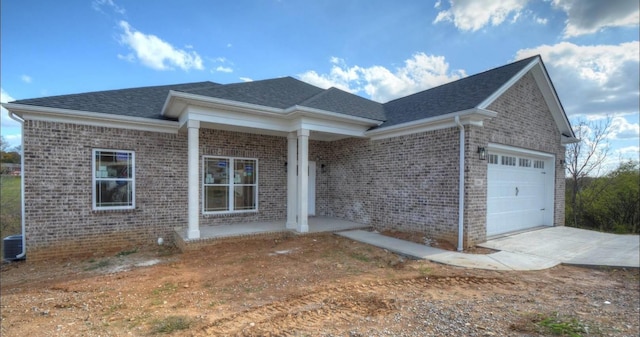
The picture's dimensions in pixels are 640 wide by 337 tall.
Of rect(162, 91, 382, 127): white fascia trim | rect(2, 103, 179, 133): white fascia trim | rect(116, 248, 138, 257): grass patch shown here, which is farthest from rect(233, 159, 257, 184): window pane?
rect(116, 248, 138, 257): grass patch

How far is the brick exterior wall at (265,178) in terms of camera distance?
22.6 feet

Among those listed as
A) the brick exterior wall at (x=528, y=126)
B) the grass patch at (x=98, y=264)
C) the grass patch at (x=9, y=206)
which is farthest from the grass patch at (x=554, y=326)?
the grass patch at (x=9, y=206)

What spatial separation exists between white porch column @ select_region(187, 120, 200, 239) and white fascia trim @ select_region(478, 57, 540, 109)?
6836mm

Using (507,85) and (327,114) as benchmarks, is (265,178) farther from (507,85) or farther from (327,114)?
(507,85)

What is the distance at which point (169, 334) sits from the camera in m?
3.08

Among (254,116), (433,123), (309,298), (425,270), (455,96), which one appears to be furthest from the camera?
(455,96)

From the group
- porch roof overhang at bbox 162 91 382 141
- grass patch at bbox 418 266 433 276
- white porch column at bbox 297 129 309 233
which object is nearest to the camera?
grass patch at bbox 418 266 433 276

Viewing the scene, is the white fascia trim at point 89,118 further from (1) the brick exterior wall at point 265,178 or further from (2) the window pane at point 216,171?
(2) the window pane at point 216,171

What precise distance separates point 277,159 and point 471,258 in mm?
6626

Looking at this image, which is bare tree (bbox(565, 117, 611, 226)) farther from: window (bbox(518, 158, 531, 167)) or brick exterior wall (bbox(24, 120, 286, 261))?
brick exterior wall (bbox(24, 120, 286, 261))

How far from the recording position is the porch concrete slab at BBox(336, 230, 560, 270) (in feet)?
18.2

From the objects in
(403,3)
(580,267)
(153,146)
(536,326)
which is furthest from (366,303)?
(403,3)

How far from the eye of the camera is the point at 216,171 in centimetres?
920

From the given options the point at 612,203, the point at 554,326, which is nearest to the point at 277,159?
the point at 554,326
